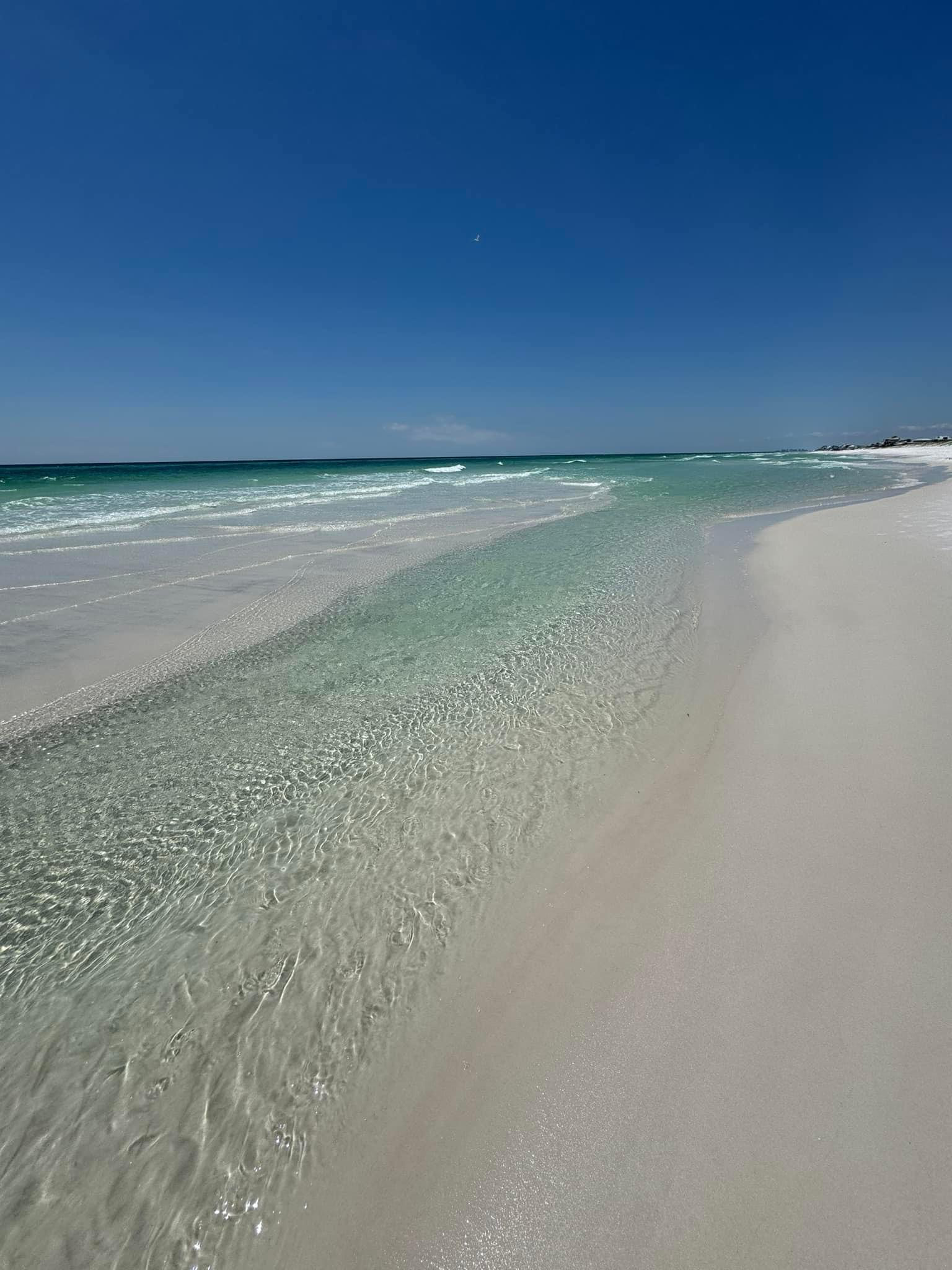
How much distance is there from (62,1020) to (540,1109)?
2141 millimetres

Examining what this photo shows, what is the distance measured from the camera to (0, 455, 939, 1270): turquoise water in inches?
78.6

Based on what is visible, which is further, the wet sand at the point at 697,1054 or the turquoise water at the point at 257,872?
the turquoise water at the point at 257,872

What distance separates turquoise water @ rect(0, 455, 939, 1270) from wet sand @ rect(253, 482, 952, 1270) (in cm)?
28

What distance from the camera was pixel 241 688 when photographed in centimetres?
557

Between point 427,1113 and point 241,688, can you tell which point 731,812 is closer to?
point 427,1113

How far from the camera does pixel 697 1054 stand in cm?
224

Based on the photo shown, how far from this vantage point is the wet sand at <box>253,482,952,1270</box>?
177 cm

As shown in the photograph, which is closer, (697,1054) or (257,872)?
(697,1054)

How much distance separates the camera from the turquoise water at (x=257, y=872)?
200cm

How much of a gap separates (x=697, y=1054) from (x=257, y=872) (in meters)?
2.44

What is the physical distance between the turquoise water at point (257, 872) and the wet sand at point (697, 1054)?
0.92 feet

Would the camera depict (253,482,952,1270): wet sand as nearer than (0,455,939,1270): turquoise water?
Yes

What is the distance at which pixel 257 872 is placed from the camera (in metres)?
3.25

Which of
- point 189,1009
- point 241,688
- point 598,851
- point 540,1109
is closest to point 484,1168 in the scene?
point 540,1109
